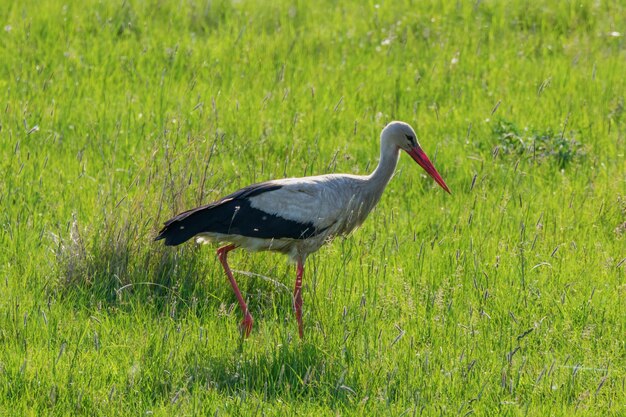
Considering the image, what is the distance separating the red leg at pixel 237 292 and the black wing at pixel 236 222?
0.20 meters

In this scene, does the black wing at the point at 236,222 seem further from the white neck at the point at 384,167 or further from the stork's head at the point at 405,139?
the stork's head at the point at 405,139

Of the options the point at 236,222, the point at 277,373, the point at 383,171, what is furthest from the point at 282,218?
the point at 277,373

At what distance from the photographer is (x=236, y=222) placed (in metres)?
6.79

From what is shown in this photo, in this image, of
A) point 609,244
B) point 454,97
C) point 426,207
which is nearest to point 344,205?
point 426,207

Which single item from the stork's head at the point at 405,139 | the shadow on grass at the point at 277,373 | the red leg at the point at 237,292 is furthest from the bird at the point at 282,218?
the shadow on grass at the point at 277,373

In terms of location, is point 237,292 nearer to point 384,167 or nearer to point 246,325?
point 246,325

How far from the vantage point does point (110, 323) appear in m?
6.33

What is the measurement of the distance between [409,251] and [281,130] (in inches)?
84.6

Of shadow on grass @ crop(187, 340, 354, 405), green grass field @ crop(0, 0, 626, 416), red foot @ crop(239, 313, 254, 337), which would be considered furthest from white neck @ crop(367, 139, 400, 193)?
shadow on grass @ crop(187, 340, 354, 405)

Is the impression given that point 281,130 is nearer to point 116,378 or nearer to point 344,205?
point 344,205

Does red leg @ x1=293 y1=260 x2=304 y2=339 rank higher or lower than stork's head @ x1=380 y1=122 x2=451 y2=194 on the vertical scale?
lower

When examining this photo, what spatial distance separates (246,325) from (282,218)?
84cm

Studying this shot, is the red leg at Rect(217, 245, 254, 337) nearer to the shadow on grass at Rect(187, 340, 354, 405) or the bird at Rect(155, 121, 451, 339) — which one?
the bird at Rect(155, 121, 451, 339)

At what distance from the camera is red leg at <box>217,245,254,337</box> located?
6348 mm
